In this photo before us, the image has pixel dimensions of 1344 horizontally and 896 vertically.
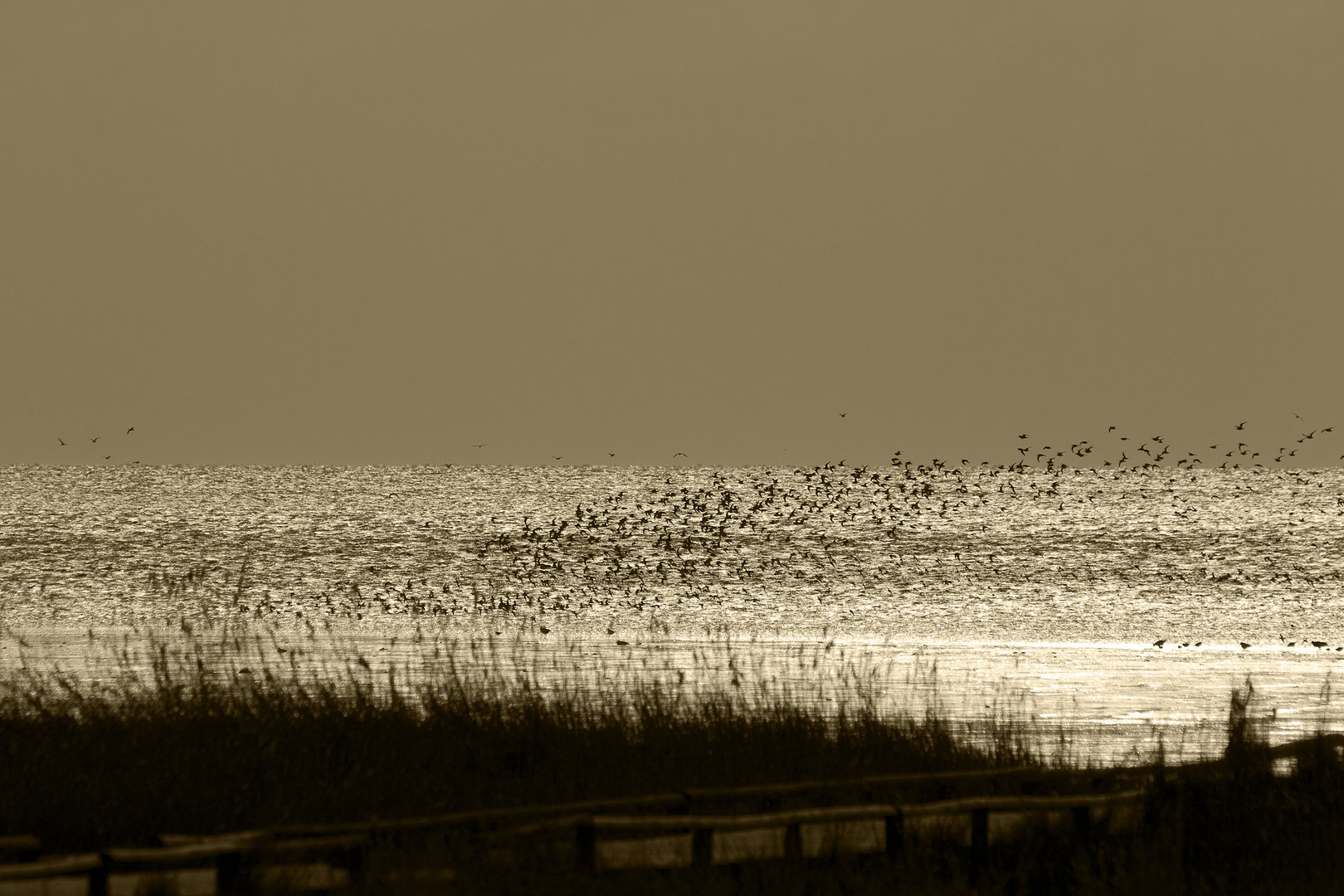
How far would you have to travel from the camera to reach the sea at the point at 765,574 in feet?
120

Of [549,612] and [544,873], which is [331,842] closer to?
[544,873]

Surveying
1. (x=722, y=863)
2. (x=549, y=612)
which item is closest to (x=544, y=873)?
(x=722, y=863)

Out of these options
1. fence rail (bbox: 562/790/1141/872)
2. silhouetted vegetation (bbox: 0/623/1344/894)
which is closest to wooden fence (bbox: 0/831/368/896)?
silhouetted vegetation (bbox: 0/623/1344/894)

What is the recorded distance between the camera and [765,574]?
73875 mm

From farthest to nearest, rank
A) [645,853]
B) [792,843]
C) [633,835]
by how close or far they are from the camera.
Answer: [633,835]
[792,843]
[645,853]

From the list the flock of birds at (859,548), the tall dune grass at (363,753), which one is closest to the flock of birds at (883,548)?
the flock of birds at (859,548)

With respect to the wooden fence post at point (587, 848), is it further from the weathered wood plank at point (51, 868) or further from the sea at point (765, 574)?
the sea at point (765, 574)

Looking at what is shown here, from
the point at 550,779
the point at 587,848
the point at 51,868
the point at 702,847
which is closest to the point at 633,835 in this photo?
the point at 702,847

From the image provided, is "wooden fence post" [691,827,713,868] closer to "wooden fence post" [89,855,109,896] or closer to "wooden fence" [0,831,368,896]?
"wooden fence" [0,831,368,896]

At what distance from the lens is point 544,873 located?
9.91m

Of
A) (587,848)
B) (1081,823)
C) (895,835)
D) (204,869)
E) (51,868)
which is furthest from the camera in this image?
(1081,823)

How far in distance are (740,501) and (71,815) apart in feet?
293

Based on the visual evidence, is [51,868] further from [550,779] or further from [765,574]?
[765,574]

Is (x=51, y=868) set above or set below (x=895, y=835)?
above
